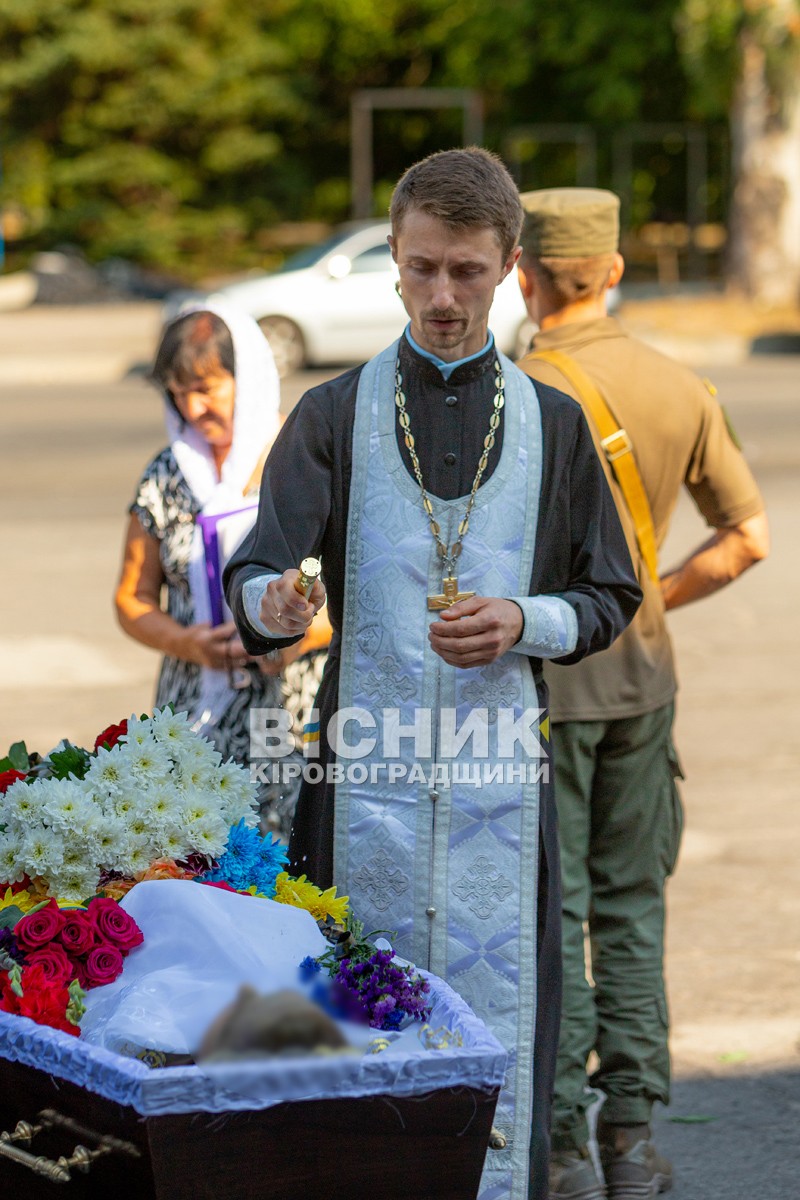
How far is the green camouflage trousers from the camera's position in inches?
133

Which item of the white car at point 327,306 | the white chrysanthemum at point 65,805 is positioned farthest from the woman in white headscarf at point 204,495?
the white car at point 327,306

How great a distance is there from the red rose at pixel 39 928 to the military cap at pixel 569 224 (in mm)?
1792

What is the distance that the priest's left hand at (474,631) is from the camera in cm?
241

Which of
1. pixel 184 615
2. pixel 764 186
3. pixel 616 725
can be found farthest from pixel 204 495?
pixel 764 186

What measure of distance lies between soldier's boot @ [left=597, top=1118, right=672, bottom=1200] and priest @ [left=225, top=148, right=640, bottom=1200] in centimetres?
83

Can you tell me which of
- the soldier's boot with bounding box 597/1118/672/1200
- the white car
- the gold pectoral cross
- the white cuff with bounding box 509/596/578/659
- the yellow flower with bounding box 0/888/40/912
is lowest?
the soldier's boot with bounding box 597/1118/672/1200

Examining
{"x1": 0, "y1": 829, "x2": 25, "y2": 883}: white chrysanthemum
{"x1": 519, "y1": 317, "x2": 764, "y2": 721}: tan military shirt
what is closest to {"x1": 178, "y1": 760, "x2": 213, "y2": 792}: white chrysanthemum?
{"x1": 0, "y1": 829, "x2": 25, "y2": 883}: white chrysanthemum

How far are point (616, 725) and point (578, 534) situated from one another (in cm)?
84

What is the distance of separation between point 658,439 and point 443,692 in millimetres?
1086

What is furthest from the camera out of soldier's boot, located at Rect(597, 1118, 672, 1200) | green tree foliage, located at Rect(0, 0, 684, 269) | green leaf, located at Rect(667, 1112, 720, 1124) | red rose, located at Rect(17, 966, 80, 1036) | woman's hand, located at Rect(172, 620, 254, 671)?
green tree foliage, located at Rect(0, 0, 684, 269)

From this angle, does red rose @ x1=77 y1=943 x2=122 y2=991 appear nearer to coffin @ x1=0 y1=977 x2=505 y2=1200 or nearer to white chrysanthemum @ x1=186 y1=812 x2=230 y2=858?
coffin @ x1=0 y1=977 x2=505 y2=1200

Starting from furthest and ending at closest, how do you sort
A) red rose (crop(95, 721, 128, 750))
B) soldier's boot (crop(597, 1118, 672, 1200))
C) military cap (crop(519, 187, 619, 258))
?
1. soldier's boot (crop(597, 1118, 672, 1200))
2. military cap (crop(519, 187, 619, 258))
3. red rose (crop(95, 721, 128, 750))

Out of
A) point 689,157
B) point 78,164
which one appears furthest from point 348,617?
point 78,164

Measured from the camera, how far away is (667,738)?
3504mm
